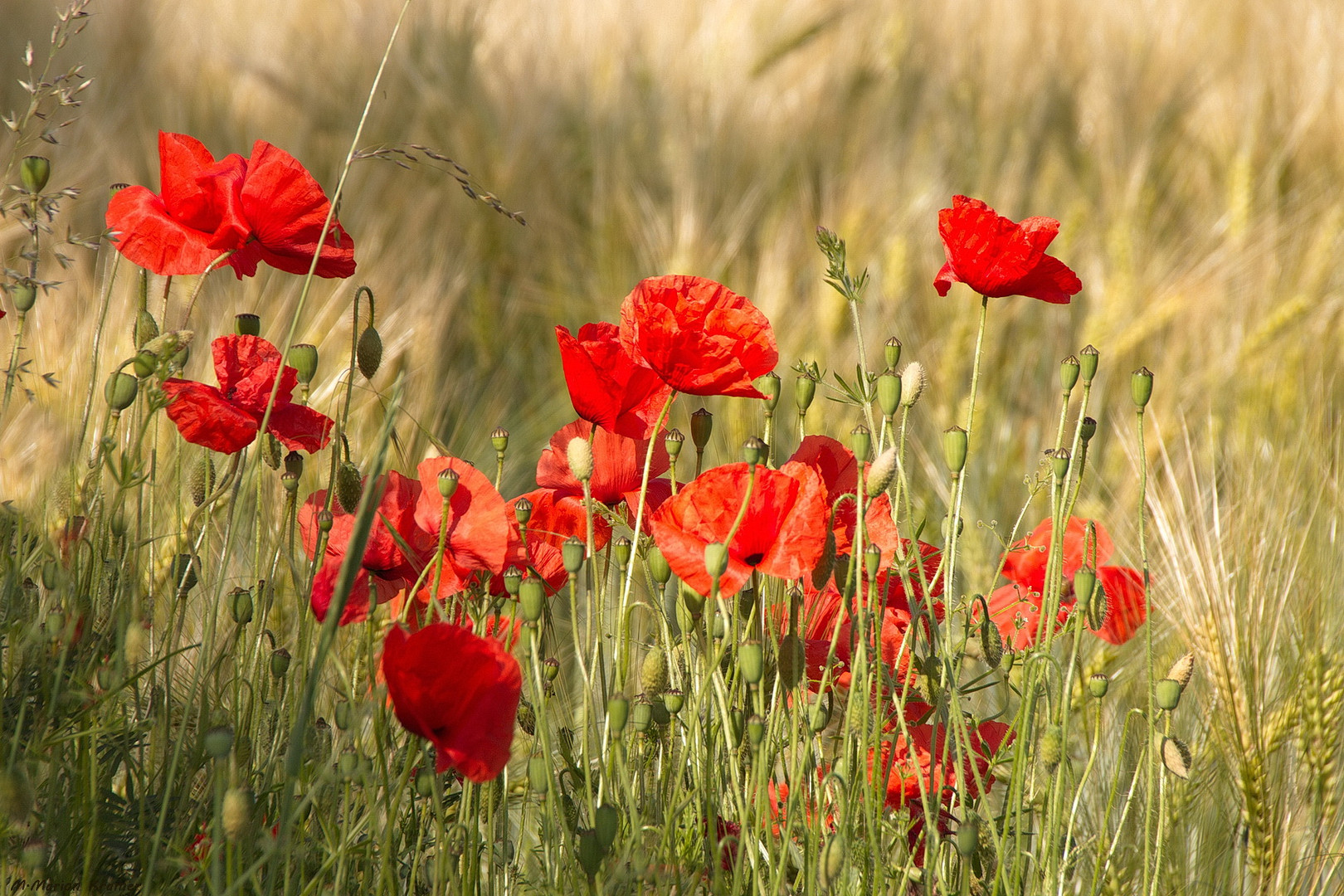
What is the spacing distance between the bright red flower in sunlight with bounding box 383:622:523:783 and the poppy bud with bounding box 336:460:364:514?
165 millimetres

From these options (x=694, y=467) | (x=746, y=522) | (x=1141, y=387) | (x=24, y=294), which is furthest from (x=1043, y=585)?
(x=694, y=467)

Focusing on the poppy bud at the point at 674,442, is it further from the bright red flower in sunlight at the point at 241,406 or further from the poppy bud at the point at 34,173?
the poppy bud at the point at 34,173

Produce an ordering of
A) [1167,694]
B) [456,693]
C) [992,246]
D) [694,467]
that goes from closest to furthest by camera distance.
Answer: [456,693] → [1167,694] → [992,246] → [694,467]

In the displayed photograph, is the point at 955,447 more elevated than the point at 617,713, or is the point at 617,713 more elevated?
the point at 955,447

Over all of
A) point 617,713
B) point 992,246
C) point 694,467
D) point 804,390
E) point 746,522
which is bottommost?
point 617,713

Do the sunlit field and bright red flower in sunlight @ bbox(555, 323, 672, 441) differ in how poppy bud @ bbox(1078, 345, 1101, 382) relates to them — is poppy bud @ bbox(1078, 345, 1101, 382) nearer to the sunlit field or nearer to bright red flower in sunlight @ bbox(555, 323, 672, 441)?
the sunlit field

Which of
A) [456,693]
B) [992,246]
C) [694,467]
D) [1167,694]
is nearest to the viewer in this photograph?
[456,693]

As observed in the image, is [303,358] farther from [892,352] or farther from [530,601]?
[892,352]

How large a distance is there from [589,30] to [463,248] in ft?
3.33

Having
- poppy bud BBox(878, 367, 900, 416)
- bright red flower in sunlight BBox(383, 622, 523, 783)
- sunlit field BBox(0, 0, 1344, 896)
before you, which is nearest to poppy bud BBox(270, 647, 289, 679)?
sunlit field BBox(0, 0, 1344, 896)

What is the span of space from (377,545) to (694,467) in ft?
3.05

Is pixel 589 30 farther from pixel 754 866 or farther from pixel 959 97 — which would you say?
pixel 754 866

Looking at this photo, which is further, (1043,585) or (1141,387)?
(1043,585)

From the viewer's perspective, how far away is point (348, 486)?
2.42ft
